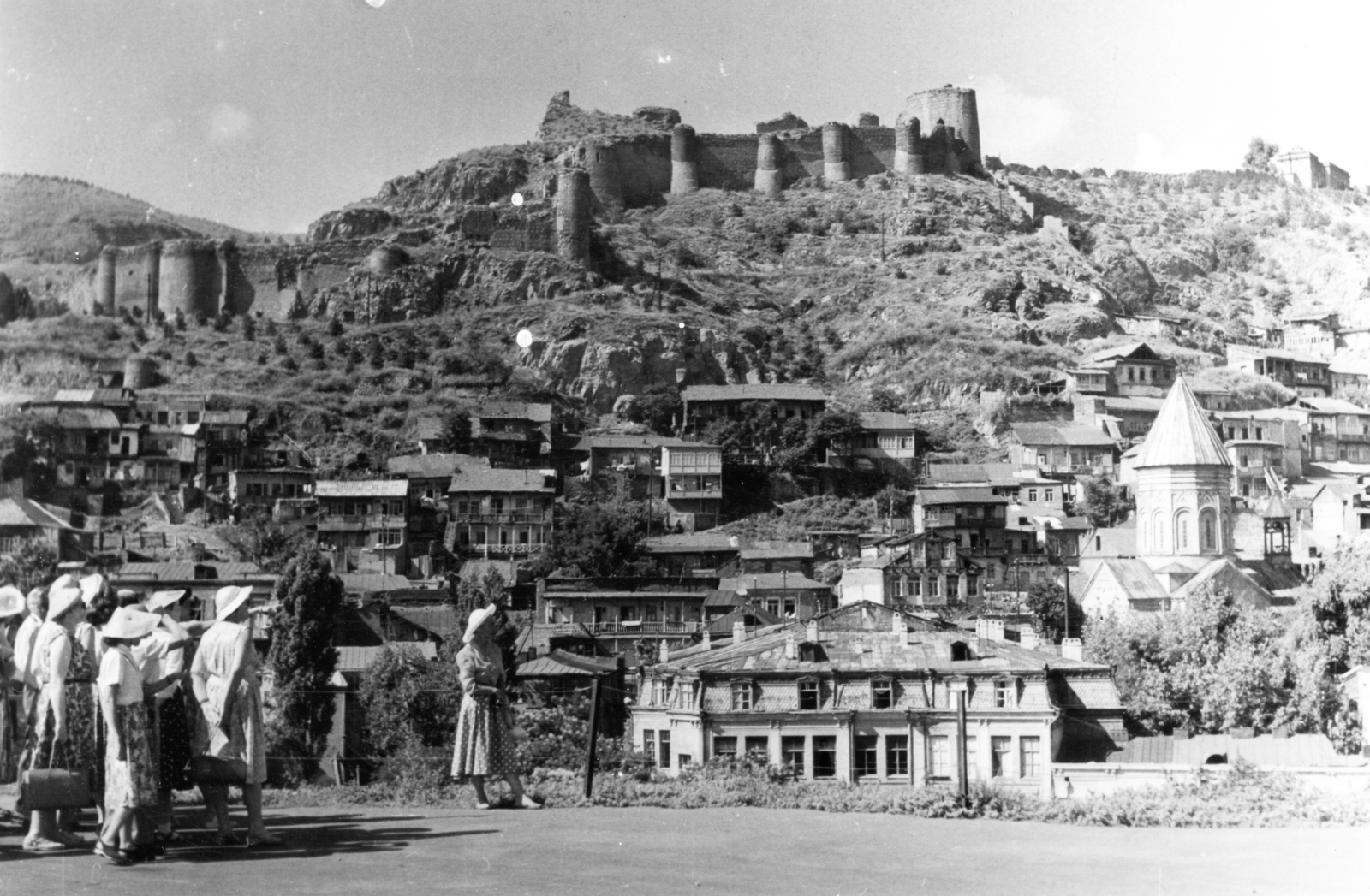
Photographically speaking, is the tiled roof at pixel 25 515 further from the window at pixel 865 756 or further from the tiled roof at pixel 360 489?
the tiled roof at pixel 360 489

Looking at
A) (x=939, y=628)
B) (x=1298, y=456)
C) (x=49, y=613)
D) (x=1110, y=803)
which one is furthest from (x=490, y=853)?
(x=1298, y=456)

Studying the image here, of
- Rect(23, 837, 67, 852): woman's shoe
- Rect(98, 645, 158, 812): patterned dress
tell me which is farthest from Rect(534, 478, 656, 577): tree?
Rect(98, 645, 158, 812): patterned dress

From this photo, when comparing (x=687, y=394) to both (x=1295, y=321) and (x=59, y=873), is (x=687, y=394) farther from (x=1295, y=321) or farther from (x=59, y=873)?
(x=59, y=873)

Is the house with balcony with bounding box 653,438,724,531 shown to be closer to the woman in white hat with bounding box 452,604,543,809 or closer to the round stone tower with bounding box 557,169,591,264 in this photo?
the round stone tower with bounding box 557,169,591,264

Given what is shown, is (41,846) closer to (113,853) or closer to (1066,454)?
(113,853)

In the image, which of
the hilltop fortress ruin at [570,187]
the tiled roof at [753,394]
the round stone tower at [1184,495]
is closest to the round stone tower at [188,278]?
the hilltop fortress ruin at [570,187]

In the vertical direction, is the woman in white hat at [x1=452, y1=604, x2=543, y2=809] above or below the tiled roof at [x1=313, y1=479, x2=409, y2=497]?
below
